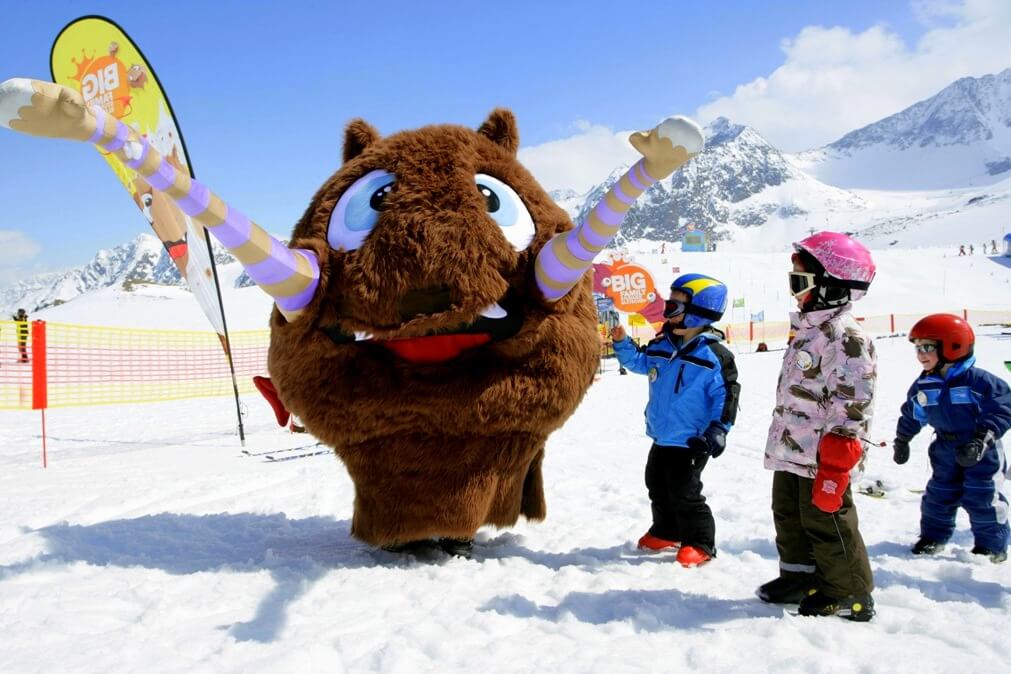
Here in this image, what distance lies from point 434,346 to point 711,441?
55.4 inches

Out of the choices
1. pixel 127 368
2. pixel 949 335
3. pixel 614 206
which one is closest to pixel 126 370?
pixel 127 368

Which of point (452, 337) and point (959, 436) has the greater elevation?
point (452, 337)

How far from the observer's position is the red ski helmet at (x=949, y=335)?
134 inches

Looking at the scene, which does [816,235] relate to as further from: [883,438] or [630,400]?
[630,400]

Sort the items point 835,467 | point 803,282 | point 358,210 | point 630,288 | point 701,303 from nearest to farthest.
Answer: point 835,467, point 803,282, point 358,210, point 701,303, point 630,288

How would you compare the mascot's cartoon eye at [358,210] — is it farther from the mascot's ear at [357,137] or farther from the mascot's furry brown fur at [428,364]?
the mascot's ear at [357,137]

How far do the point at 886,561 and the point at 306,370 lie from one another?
2.92m

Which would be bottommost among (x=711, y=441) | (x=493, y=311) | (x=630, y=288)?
(x=711, y=441)

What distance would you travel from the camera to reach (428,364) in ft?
9.84

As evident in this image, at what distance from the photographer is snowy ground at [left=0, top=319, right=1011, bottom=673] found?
2162mm

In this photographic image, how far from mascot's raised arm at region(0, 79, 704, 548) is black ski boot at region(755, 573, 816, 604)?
3.71 ft

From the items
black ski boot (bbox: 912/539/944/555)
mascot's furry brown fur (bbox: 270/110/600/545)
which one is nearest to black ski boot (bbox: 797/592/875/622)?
black ski boot (bbox: 912/539/944/555)

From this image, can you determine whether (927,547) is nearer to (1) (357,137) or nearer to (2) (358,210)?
(2) (358,210)

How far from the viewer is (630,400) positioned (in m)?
11.3
